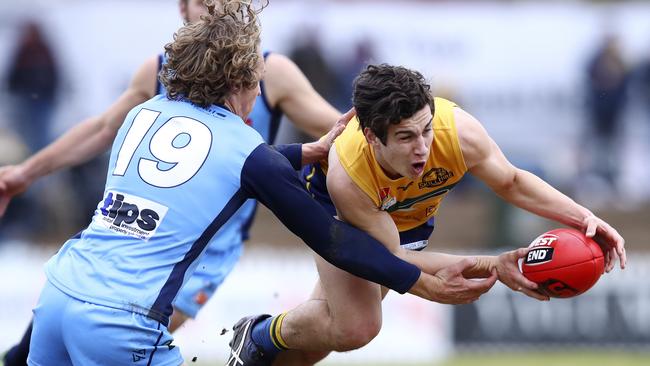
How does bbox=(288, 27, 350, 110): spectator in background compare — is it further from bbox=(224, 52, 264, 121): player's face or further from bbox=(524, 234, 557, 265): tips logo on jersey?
bbox=(224, 52, 264, 121): player's face

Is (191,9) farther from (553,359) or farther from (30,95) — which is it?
(30,95)

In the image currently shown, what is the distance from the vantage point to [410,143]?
17.5 ft

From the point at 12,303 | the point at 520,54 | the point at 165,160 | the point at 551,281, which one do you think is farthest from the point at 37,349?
the point at 520,54

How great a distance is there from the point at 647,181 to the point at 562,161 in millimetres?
1084

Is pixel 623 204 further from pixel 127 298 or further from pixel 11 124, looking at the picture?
pixel 127 298

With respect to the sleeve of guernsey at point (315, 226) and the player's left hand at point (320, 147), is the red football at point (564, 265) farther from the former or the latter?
the player's left hand at point (320, 147)

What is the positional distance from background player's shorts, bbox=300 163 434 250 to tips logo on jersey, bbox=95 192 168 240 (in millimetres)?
1521

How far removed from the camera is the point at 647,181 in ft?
49.3

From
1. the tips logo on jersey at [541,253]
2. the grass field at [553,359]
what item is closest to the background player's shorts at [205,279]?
the tips logo on jersey at [541,253]

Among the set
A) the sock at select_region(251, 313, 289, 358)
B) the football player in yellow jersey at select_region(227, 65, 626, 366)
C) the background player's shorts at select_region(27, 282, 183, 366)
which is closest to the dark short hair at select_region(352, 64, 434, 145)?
the football player in yellow jersey at select_region(227, 65, 626, 366)

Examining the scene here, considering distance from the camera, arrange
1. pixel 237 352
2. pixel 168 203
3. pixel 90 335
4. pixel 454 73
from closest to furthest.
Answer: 1. pixel 90 335
2. pixel 168 203
3. pixel 237 352
4. pixel 454 73

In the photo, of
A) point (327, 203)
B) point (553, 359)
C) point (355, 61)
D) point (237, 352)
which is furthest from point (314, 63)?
point (327, 203)

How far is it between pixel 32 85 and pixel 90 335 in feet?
30.2

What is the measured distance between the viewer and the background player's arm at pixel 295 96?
22.6 feet
